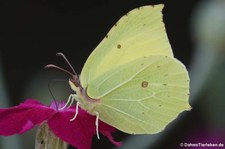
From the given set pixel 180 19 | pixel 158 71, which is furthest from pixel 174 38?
pixel 158 71

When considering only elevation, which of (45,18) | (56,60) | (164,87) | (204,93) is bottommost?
(204,93)

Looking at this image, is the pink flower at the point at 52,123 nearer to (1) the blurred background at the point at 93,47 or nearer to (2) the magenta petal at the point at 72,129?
(2) the magenta petal at the point at 72,129

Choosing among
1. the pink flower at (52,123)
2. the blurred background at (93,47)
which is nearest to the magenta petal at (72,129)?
the pink flower at (52,123)

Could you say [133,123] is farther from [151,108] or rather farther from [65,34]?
[65,34]

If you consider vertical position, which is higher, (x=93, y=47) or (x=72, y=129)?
(x=72, y=129)

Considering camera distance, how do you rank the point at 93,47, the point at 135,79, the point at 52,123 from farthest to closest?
the point at 93,47, the point at 135,79, the point at 52,123

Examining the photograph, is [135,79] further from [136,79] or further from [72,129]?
[72,129]

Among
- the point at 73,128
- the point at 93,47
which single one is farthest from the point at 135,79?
the point at 93,47
